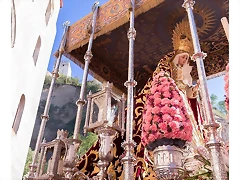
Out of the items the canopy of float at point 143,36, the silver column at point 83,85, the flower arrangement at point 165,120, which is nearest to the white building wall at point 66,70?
the canopy of float at point 143,36

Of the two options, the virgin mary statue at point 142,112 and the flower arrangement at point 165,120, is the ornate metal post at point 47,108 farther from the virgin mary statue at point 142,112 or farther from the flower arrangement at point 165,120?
the flower arrangement at point 165,120

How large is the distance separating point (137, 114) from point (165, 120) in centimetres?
165

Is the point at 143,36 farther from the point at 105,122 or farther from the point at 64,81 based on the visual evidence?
the point at 64,81

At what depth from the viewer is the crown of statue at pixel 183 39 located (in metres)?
4.08

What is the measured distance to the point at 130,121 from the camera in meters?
2.32

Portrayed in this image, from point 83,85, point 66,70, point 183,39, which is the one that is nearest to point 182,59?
point 183,39

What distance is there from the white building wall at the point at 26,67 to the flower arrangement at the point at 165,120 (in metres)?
3.47

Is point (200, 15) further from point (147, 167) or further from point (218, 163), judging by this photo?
point (218, 163)

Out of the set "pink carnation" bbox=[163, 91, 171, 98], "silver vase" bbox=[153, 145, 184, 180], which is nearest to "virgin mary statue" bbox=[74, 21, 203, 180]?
"silver vase" bbox=[153, 145, 184, 180]

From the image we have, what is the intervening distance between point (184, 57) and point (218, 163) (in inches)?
99.9

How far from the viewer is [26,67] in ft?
20.4

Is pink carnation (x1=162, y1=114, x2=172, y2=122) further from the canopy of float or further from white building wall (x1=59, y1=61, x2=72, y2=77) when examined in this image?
white building wall (x1=59, y1=61, x2=72, y2=77)
